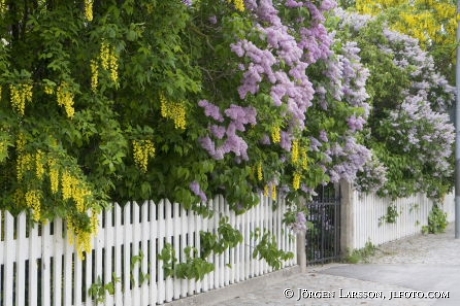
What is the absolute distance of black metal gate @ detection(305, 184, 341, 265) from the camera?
1270 centimetres

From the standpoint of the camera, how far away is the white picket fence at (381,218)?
1377 centimetres

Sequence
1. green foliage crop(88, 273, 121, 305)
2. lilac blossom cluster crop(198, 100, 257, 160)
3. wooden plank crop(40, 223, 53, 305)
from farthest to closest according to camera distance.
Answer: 1. lilac blossom cluster crop(198, 100, 257, 160)
2. green foliage crop(88, 273, 121, 305)
3. wooden plank crop(40, 223, 53, 305)

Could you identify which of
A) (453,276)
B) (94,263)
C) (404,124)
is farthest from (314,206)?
(94,263)

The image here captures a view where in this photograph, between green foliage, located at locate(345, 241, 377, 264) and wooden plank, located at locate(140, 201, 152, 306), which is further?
green foliage, located at locate(345, 241, 377, 264)

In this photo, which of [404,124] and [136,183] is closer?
[136,183]

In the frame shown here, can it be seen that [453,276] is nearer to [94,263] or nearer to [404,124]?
[404,124]

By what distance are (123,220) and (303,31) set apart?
10.5 feet

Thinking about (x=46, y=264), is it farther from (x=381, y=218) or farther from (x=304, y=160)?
(x=381, y=218)

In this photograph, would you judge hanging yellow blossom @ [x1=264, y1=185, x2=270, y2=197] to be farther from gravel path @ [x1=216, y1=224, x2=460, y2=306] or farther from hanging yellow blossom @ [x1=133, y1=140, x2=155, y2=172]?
hanging yellow blossom @ [x1=133, y1=140, x2=155, y2=172]

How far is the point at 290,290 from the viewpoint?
9.86 meters

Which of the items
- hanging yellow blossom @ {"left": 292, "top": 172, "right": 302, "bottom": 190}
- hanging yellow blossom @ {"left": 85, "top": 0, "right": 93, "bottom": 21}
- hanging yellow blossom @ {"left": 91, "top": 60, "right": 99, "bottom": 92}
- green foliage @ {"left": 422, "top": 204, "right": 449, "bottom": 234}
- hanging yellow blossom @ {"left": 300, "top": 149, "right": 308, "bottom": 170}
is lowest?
green foliage @ {"left": 422, "top": 204, "right": 449, "bottom": 234}

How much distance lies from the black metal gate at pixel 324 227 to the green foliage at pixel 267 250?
91.9 inches

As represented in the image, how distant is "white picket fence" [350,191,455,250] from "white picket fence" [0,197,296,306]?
407cm

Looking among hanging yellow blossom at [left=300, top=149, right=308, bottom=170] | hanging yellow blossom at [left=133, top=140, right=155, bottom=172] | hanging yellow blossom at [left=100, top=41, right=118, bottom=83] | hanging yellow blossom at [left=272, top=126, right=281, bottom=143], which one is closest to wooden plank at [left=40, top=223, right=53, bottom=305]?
hanging yellow blossom at [left=133, top=140, right=155, bottom=172]
